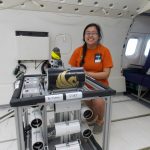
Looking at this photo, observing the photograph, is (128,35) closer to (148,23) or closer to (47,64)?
(148,23)

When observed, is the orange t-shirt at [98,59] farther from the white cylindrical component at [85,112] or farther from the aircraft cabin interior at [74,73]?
the white cylindrical component at [85,112]

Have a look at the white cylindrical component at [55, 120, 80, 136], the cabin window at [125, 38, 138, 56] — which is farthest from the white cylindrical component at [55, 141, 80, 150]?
the cabin window at [125, 38, 138, 56]

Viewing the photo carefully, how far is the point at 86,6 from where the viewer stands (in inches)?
120

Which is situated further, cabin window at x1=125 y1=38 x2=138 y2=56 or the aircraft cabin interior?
cabin window at x1=125 y1=38 x2=138 y2=56

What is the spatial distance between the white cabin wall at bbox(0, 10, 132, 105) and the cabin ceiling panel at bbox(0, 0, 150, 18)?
0.41 feet

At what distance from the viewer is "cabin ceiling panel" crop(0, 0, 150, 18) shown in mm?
2781

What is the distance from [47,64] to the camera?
3314 mm

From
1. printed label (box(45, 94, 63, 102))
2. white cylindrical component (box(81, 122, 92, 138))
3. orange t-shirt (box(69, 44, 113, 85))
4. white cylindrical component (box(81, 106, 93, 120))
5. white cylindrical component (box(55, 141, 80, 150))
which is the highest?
orange t-shirt (box(69, 44, 113, 85))

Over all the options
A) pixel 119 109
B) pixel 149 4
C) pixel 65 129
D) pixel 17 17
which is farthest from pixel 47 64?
pixel 149 4

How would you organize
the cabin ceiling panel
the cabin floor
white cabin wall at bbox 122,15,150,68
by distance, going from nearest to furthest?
the cabin floor < the cabin ceiling panel < white cabin wall at bbox 122,15,150,68

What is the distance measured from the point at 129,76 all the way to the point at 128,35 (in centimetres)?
96

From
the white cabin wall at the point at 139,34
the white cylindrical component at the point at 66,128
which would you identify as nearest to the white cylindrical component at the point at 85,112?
the white cylindrical component at the point at 66,128

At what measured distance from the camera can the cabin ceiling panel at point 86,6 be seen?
278 centimetres

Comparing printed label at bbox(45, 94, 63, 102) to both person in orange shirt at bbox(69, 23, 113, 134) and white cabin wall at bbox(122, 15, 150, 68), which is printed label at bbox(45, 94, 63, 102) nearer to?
person in orange shirt at bbox(69, 23, 113, 134)
